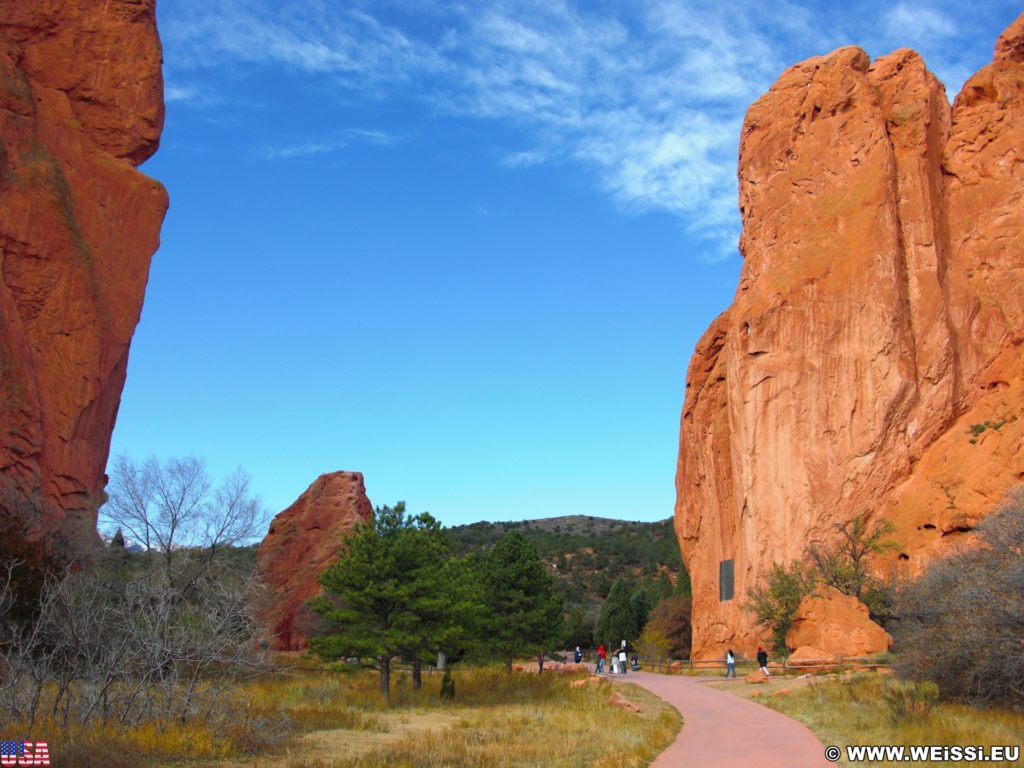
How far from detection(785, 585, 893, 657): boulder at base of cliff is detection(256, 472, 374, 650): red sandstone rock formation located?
25520 millimetres

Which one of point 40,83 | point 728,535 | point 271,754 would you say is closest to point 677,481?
point 728,535

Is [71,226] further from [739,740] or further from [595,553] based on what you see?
[595,553]

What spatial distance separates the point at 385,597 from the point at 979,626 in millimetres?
14979

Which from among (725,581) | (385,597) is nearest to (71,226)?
(385,597)

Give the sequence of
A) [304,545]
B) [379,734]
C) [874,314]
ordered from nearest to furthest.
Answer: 1. [379,734]
2. [874,314]
3. [304,545]

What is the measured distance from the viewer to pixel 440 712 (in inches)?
872

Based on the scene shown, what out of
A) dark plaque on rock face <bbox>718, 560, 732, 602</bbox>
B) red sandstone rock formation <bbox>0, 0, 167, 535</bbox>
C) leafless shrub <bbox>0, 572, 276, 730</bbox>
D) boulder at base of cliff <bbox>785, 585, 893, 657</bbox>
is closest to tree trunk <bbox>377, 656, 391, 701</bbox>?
leafless shrub <bbox>0, 572, 276, 730</bbox>

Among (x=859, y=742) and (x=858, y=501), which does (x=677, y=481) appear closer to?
(x=858, y=501)

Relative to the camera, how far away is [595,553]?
96.4 meters

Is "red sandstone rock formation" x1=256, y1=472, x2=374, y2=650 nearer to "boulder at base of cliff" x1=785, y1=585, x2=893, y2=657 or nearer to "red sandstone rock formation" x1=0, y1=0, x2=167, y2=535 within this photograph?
"red sandstone rock formation" x1=0, y1=0, x2=167, y2=535

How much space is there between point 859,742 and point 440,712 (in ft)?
38.6

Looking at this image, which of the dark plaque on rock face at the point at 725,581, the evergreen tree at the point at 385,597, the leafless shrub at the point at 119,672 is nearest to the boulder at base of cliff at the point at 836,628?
the dark plaque on rock face at the point at 725,581

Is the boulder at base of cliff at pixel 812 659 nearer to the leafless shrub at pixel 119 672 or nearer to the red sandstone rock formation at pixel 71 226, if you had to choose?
the leafless shrub at pixel 119 672

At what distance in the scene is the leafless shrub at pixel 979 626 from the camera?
1523 cm
